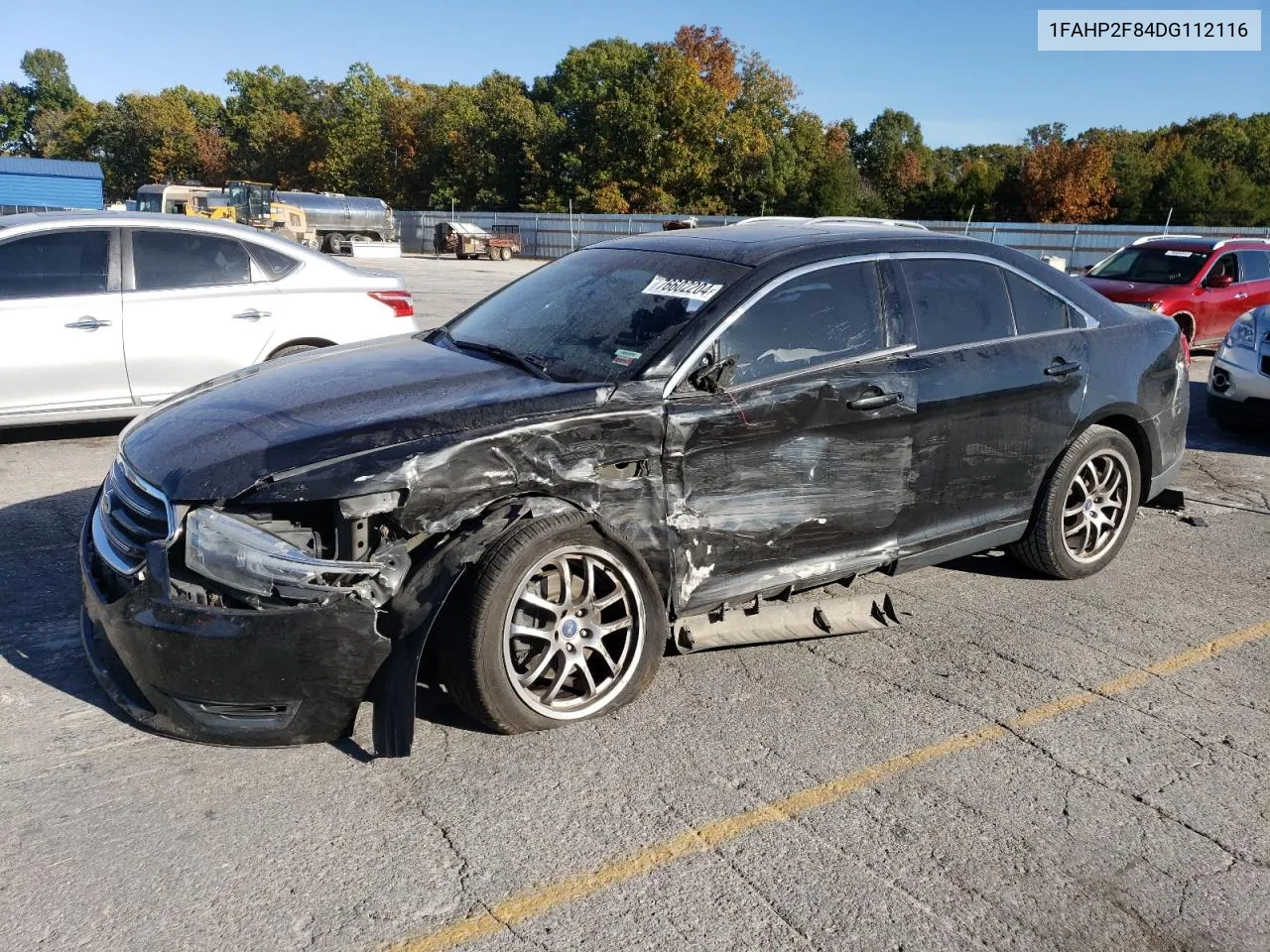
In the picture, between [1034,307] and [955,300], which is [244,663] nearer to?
[955,300]

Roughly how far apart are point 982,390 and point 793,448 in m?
1.09

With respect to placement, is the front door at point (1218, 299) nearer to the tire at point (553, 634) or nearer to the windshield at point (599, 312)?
the windshield at point (599, 312)

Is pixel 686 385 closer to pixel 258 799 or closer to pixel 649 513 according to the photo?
pixel 649 513

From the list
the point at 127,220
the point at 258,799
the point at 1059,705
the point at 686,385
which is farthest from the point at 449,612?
the point at 127,220

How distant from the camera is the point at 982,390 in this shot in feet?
15.1

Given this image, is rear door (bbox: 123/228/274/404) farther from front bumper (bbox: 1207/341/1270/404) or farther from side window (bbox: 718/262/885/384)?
front bumper (bbox: 1207/341/1270/404)

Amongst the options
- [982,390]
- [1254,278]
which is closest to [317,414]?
[982,390]

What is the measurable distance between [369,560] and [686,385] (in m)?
1.30

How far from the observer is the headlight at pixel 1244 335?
883cm

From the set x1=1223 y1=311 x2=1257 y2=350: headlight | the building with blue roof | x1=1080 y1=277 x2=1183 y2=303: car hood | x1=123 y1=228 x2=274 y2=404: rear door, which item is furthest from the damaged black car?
the building with blue roof

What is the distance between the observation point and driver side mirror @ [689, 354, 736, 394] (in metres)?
3.85

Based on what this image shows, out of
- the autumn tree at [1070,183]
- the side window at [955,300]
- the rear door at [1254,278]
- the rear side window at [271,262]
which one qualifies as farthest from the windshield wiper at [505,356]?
the autumn tree at [1070,183]

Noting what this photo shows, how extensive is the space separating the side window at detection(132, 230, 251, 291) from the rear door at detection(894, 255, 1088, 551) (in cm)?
502

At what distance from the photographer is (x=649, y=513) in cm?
373
